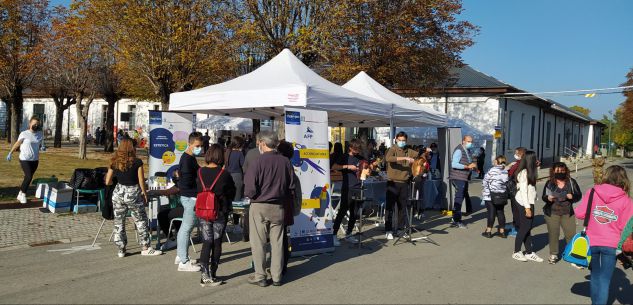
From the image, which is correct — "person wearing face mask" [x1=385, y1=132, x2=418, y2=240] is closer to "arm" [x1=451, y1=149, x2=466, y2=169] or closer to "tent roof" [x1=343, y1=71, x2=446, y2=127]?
"arm" [x1=451, y1=149, x2=466, y2=169]

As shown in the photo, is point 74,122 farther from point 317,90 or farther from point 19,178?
point 317,90

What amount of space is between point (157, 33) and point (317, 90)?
9.46 m

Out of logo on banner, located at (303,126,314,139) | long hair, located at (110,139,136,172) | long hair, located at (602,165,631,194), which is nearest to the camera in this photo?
long hair, located at (602,165,631,194)

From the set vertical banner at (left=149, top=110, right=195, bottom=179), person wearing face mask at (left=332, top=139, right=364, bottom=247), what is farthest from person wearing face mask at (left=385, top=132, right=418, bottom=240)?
vertical banner at (left=149, top=110, right=195, bottom=179)

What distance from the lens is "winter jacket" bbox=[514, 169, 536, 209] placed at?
300 inches

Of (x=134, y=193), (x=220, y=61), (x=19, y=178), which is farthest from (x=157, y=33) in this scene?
(x=134, y=193)

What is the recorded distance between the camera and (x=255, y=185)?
5.76 metres

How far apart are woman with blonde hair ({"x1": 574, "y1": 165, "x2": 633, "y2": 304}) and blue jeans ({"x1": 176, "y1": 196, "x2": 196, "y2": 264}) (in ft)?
14.7

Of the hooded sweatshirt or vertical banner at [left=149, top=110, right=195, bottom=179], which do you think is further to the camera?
vertical banner at [left=149, top=110, right=195, bottom=179]

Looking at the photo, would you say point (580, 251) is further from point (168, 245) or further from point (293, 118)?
point (168, 245)

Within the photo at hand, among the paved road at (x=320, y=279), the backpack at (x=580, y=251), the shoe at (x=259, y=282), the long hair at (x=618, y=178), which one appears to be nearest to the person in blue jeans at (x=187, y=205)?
the paved road at (x=320, y=279)

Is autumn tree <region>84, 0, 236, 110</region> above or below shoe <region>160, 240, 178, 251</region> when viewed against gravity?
above

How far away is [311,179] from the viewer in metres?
7.48

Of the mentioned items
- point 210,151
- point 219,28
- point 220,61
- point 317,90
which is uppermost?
point 219,28
